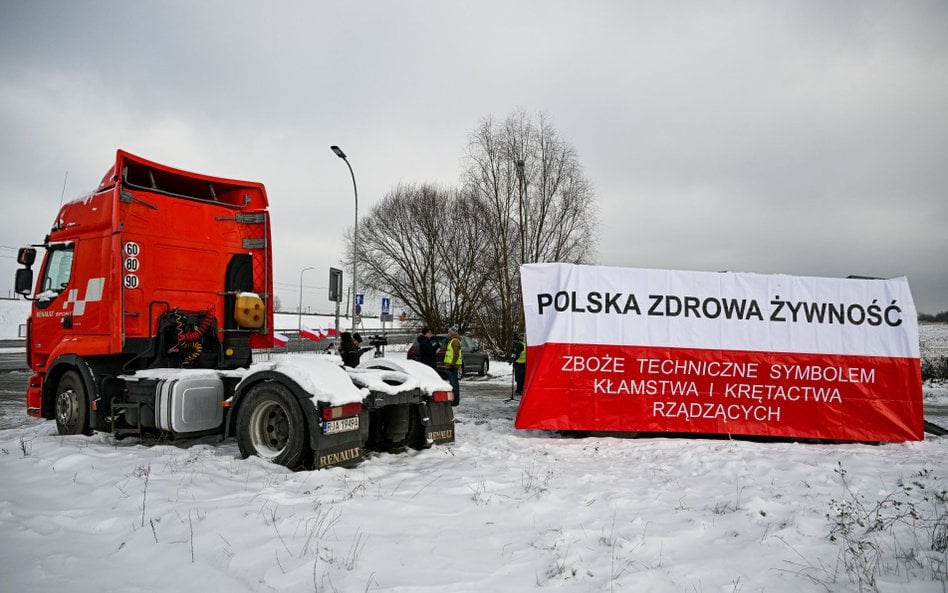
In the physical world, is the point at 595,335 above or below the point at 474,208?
below

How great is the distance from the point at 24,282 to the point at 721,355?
10315 millimetres

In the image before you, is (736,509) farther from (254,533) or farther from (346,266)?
(346,266)

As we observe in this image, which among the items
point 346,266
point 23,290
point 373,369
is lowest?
point 373,369

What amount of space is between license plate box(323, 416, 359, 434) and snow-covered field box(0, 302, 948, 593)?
43 cm

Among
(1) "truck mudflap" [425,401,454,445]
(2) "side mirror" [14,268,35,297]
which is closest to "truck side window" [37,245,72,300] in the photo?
(2) "side mirror" [14,268,35,297]

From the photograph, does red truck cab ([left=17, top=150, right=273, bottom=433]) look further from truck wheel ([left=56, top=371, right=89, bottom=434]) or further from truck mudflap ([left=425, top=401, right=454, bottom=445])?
truck mudflap ([left=425, top=401, right=454, bottom=445])

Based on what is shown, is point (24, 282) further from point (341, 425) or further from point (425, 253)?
point (425, 253)

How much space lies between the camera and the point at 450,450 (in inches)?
295

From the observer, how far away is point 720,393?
342 inches

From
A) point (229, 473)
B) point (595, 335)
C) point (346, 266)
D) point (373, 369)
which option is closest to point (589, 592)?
point (229, 473)

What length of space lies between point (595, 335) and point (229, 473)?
5.27 meters

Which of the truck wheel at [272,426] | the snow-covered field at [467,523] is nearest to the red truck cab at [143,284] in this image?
the snow-covered field at [467,523]

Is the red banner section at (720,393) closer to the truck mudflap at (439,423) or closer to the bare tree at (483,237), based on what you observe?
the truck mudflap at (439,423)

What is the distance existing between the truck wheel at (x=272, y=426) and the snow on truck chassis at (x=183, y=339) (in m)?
0.01
